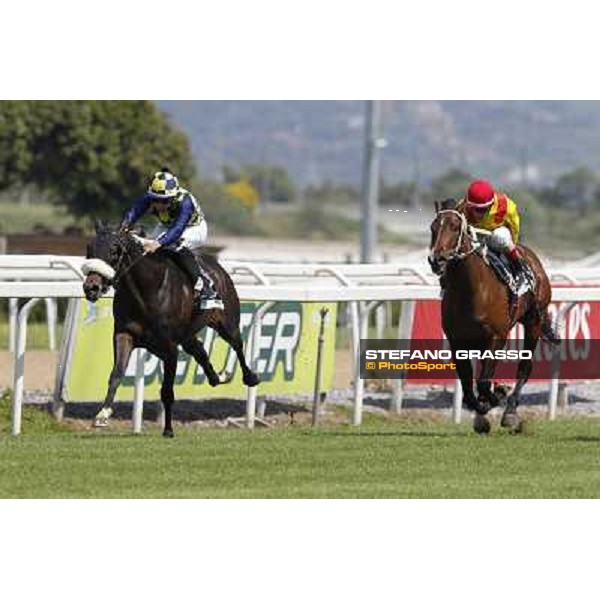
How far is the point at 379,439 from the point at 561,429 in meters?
1.89

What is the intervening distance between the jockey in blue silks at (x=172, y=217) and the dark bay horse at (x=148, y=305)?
0.28 feet

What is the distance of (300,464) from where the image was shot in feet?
40.9

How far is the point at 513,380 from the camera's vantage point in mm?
17156

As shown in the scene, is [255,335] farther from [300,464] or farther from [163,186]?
[300,464]

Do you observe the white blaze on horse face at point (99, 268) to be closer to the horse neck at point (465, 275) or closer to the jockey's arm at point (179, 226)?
the jockey's arm at point (179, 226)

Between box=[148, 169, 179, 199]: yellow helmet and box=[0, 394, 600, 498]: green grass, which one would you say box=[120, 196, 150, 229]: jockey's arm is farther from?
box=[0, 394, 600, 498]: green grass

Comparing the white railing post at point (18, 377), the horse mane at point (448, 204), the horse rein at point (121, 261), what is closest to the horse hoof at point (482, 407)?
the horse mane at point (448, 204)

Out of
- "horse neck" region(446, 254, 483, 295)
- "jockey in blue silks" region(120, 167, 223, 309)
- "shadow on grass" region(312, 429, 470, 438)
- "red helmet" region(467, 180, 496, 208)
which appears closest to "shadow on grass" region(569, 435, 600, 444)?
"shadow on grass" region(312, 429, 470, 438)

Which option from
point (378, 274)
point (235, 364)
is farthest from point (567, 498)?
point (378, 274)

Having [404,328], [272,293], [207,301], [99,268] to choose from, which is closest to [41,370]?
[404,328]

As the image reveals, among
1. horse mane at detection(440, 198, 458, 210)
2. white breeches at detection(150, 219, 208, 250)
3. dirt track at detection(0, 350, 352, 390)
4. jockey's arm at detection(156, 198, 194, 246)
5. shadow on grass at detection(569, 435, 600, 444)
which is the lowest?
dirt track at detection(0, 350, 352, 390)

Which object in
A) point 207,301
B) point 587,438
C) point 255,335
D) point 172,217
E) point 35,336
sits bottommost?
point 35,336

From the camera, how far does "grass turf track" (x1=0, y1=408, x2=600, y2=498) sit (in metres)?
11.4

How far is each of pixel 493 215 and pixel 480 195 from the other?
227 mm
